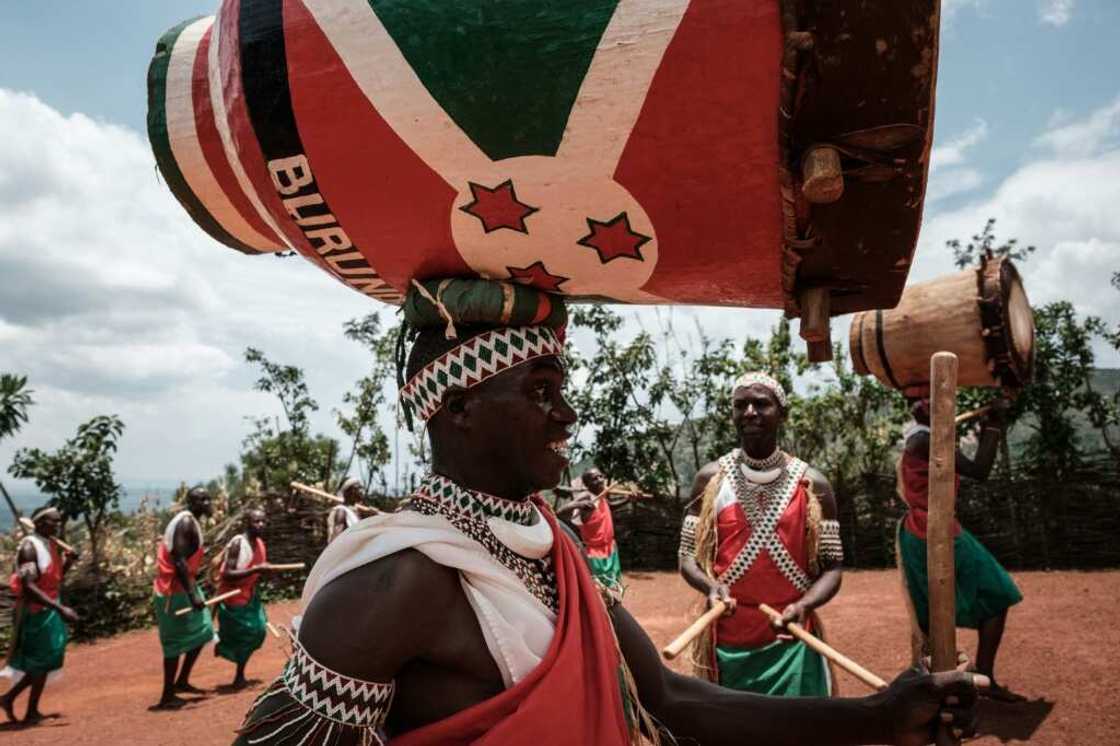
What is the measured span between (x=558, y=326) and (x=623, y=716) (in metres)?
0.84

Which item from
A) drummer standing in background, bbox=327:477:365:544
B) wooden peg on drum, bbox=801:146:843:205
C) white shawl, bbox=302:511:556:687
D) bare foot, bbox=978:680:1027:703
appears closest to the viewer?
wooden peg on drum, bbox=801:146:843:205

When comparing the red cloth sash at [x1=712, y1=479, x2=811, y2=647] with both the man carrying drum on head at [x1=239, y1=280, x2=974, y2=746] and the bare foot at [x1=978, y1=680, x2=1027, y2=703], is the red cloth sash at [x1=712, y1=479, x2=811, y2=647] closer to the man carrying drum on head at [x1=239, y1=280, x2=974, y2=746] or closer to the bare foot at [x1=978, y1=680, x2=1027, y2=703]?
the man carrying drum on head at [x1=239, y1=280, x2=974, y2=746]

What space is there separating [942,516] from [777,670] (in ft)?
7.71

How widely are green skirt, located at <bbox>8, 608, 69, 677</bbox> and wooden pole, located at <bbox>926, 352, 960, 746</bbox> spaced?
29.2ft

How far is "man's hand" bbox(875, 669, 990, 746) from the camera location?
1.66 m

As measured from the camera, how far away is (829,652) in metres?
3.02

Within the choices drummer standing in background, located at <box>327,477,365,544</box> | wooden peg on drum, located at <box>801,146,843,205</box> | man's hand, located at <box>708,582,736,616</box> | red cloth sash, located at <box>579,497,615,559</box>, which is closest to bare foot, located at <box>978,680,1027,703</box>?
man's hand, located at <box>708,582,736,616</box>

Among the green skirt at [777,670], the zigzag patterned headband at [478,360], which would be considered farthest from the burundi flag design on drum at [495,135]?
the green skirt at [777,670]

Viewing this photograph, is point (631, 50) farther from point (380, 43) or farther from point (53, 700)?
point (53, 700)

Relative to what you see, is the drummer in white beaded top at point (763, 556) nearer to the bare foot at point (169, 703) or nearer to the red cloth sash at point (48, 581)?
the bare foot at point (169, 703)

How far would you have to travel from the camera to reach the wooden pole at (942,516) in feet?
5.64

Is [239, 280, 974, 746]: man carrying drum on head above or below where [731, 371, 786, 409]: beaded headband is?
below

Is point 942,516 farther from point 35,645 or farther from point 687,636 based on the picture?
point 35,645

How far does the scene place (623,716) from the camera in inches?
64.6
